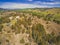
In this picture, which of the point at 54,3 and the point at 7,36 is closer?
the point at 7,36

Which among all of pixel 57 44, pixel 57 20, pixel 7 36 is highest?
pixel 57 20

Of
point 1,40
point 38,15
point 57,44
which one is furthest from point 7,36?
point 57,44

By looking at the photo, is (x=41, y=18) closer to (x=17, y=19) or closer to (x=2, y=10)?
(x=17, y=19)

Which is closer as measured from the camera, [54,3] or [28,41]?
[28,41]

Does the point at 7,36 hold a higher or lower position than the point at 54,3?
lower

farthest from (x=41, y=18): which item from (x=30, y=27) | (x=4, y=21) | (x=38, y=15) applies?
(x=4, y=21)

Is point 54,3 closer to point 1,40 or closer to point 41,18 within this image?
point 41,18

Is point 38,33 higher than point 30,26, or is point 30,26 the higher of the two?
point 30,26
